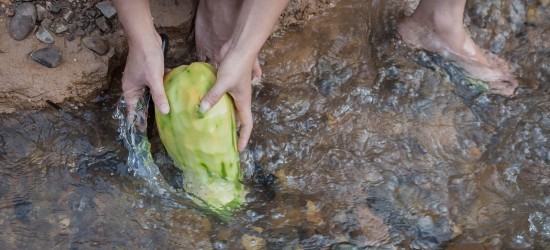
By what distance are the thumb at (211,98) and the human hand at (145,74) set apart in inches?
4.6

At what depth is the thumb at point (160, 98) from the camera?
1.91 meters

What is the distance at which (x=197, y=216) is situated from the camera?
2.08 metres

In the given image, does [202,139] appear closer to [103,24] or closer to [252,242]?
[252,242]

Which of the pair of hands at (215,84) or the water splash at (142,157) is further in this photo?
the water splash at (142,157)

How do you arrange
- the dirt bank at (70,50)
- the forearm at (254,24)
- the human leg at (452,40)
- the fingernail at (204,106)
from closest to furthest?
the fingernail at (204,106), the forearm at (254,24), the dirt bank at (70,50), the human leg at (452,40)

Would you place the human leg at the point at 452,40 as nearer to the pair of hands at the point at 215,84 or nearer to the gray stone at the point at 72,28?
the pair of hands at the point at 215,84

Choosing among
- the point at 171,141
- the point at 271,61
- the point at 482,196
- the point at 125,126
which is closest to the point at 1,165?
the point at 125,126

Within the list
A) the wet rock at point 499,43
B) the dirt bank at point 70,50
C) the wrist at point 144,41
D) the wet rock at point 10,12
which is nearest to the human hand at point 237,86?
the wrist at point 144,41

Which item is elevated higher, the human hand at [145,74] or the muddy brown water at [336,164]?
the human hand at [145,74]

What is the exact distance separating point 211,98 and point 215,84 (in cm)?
5

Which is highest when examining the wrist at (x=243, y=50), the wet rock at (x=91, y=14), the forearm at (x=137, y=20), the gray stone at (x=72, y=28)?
the wet rock at (x=91, y=14)

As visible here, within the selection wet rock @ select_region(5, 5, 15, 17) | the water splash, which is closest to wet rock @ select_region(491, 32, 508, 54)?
the water splash

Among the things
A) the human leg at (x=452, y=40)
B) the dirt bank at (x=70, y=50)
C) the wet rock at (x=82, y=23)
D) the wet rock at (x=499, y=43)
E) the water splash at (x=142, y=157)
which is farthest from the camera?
the wet rock at (x=499, y=43)

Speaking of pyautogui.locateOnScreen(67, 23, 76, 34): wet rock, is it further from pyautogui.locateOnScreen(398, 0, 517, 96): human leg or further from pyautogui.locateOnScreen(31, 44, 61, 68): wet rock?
pyautogui.locateOnScreen(398, 0, 517, 96): human leg
